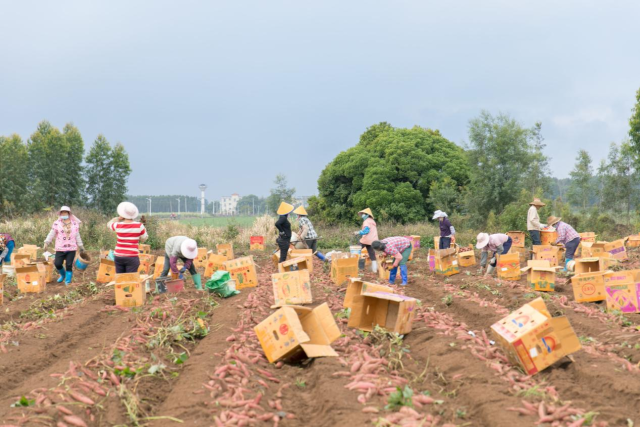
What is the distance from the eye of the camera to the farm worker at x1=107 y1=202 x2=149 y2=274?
9992 mm

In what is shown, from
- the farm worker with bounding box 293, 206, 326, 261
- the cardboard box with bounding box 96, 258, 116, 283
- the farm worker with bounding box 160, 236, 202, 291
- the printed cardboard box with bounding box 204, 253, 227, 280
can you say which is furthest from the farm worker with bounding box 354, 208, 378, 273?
the cardboard box with bounding box 96, 258, 116, 283

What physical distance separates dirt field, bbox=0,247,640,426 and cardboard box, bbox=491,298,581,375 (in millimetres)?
167

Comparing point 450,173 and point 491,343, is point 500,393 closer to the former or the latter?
point 491,343

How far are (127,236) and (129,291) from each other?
40.2 inches

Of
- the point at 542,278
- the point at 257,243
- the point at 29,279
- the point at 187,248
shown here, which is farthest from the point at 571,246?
the point at 257,243

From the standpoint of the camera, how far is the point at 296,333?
246 inches

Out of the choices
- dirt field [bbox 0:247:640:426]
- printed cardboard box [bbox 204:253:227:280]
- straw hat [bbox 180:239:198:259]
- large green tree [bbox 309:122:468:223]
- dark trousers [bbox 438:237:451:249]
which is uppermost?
large green tree [bbox 309:122:468:223]

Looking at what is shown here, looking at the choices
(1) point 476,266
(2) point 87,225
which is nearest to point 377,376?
(1) point 476,266

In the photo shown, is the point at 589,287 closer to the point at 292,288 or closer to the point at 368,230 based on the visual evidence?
the point at 368,230

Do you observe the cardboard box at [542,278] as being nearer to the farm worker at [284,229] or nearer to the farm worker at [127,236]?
the farm worker at [284,229]

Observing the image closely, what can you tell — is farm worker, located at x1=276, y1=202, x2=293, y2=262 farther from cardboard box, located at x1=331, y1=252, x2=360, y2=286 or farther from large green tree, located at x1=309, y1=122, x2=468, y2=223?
large green tree, located at x1=309, y1=122, x2=468, y2=223

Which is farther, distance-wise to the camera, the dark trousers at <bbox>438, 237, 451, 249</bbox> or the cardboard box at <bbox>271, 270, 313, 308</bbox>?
the dark trousers at <bbox>438, 237, 451, 249</bbox>

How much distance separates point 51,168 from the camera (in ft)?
137

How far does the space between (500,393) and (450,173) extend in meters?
30.2
